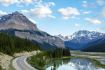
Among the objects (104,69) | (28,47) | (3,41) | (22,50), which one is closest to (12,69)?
(104,69)

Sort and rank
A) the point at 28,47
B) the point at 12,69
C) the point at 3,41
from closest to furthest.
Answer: the point at 12,69
the point at 3,41
the point at 28,47

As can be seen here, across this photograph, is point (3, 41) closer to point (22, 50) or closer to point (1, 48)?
point (1, 48)

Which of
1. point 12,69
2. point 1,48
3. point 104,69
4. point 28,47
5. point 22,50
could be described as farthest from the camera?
point 28,47

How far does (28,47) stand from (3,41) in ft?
157

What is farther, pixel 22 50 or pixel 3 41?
pixel 22 50

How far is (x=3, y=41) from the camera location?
5955 inches

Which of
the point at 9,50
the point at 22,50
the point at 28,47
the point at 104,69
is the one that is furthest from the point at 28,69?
the point at 28,47

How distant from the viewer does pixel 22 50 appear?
179375 mm

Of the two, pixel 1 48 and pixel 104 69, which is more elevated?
pixel 1 48

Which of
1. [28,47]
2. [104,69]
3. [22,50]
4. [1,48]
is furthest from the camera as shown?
[28,47]

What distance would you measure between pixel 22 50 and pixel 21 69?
10831 cm

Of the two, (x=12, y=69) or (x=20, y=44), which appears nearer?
(x=12, y=69)

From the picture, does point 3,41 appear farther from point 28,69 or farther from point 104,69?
point 28,69

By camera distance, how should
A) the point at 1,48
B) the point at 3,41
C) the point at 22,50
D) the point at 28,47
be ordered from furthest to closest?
the point at 28,47
the point at 22,50
the point at 3,41
the point at 1,48
